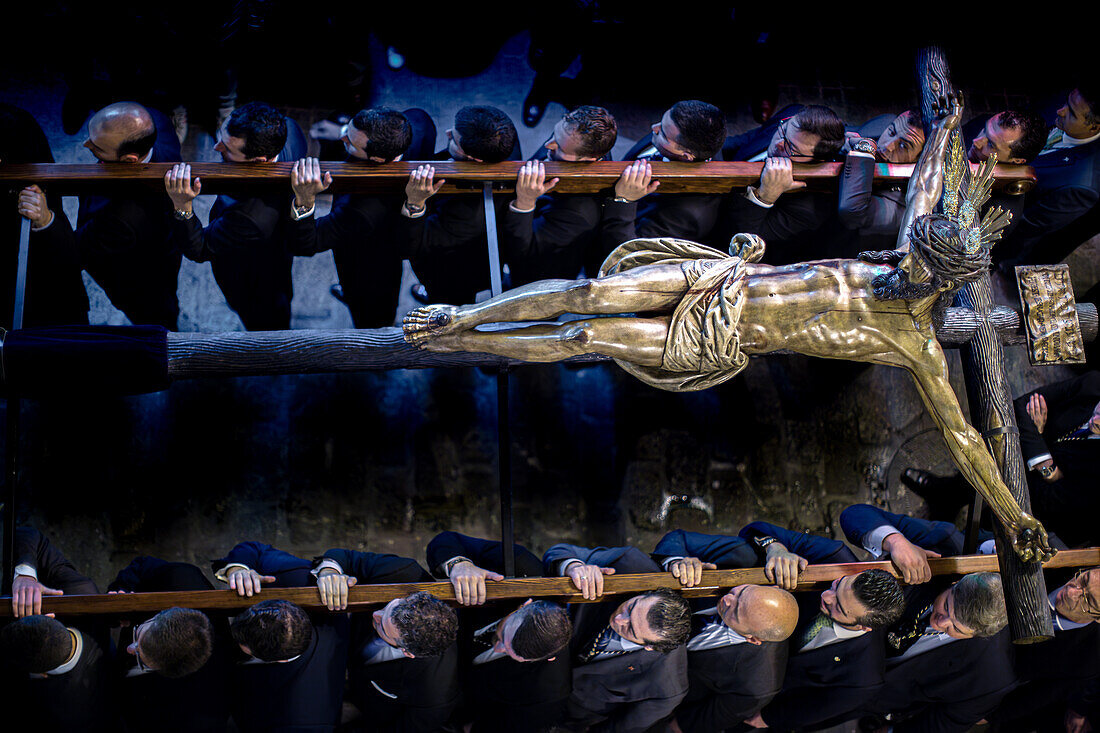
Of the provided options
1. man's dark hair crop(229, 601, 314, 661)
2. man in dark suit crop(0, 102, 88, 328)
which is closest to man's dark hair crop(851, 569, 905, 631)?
man's dark hair crop(229, 601, 314, 661)

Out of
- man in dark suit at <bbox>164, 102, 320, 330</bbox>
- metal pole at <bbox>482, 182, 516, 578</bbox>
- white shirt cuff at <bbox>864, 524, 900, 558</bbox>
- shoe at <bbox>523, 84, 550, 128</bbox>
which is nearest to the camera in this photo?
man in dark suit at <bbox>164, 102, 320, 330</bbox>

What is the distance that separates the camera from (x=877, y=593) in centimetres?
523

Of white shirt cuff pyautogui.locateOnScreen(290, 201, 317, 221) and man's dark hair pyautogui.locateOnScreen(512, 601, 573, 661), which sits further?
white shirt cuff pyautogui.locateOnScreen(290, 201, 317, 221)

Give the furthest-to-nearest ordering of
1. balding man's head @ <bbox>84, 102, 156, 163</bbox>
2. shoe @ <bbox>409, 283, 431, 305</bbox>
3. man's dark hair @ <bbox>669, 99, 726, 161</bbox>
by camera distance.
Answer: shoe @ <bbox>409, 283, 431, 305</bbox>
man's dark hair @ <bbox>669, 99, 726, 161</bbox>
balding man's head @ <bbox>84, 102, 156, 163</bbox>

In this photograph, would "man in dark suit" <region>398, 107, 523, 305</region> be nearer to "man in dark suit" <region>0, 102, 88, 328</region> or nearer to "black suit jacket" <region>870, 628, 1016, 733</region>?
"man in dark suit" <region>0, 102, 88, 328</region>

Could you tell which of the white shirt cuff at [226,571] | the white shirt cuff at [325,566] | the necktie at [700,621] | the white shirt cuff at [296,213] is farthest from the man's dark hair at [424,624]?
the white shirt cuff at [296,213]

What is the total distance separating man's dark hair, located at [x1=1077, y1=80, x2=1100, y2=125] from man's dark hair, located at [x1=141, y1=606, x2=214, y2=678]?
5.79 metres

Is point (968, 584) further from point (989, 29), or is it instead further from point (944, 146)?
point (989, 29)

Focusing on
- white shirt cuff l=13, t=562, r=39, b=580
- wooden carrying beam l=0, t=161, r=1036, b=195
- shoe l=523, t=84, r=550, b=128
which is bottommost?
white shirt cuff l=13, t=562, r=39, b=580

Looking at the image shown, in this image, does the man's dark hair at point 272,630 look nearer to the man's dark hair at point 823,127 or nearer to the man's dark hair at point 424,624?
the man's dark hair at point 424,624

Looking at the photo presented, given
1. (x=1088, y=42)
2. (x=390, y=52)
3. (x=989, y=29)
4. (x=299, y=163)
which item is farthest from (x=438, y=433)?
(x=1088, y=42)

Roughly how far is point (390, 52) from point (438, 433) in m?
2.72

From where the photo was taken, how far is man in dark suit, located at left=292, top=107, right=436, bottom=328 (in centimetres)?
519

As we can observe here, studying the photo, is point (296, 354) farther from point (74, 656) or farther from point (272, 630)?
point (74, 656)
